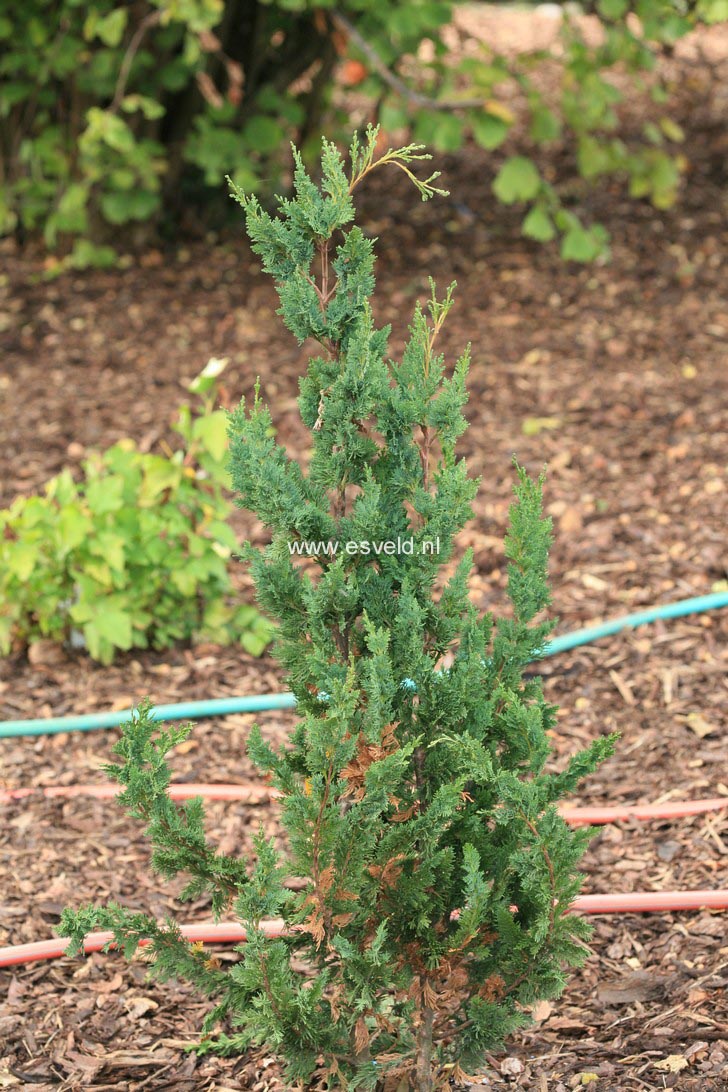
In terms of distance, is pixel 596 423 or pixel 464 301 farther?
pixel 464 301

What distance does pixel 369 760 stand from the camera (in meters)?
1.92

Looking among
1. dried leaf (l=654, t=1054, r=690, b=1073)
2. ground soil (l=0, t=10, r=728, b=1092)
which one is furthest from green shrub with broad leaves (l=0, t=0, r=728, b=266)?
dried leaf (l=654, t=1054, r=690, b=1073)

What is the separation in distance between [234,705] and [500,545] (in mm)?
1226

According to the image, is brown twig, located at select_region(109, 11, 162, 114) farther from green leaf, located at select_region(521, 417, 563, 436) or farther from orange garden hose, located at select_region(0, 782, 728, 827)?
orange garden hose, located at select_region(0, 782, 728, 827)

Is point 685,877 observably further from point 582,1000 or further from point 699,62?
point 699,62

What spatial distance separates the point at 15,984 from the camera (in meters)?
2.67

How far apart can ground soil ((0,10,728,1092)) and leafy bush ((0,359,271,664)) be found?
0.51ft

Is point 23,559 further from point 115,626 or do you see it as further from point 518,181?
point 518,181

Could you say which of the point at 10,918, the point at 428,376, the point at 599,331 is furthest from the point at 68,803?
the point at 599,331

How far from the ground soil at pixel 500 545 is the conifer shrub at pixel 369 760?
0.46m

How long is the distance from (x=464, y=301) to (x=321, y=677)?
14.4 feet

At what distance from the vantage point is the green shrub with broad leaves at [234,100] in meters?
5.36

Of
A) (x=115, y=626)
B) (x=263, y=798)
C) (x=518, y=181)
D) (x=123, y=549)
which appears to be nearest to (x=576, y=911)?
(x=263, y=798)

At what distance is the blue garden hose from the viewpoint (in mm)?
3570
